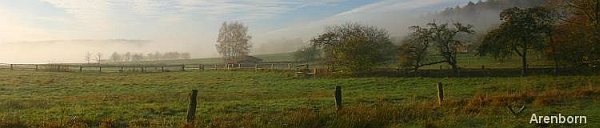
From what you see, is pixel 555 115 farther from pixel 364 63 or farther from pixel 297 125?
pixel 364 63

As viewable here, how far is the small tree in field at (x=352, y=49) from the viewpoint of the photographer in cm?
5100

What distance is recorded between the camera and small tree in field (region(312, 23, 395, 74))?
5100 centimetres

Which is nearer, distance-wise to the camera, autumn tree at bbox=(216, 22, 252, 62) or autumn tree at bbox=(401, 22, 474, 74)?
autumn tree at bbox=(401, 22, 474, 74)

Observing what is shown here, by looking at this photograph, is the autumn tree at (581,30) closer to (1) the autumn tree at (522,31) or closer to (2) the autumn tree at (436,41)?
(1) the autumn tree at (522,31)

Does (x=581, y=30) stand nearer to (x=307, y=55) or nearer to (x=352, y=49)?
(x=352, y=49)

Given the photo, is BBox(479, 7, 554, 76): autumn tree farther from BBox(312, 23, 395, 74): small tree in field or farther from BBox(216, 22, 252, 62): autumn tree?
BBox(216, 22, 252, 62): autumn tree

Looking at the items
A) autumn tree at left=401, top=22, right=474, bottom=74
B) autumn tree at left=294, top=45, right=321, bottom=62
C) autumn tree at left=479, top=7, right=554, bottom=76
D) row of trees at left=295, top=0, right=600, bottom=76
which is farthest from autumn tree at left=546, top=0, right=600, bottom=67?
autumn tree at left=294, top=45, right=321, bottom=62

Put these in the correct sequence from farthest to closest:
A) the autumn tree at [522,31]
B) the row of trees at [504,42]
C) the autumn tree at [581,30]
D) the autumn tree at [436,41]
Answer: the autumn tree at [436,41], the autumn tree at [522,31], the row of trees at [504,42], the autumn tree at [581,30]

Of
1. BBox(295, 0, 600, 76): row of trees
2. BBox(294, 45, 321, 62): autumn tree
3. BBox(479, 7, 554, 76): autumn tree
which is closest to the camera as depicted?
BBox(295, 0, 600, 76): row of trees

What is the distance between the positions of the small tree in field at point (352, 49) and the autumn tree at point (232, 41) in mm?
42537

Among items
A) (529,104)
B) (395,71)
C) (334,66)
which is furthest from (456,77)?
(529,104)

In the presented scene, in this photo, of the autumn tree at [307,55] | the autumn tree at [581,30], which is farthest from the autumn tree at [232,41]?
the autumn tree at [581,30]

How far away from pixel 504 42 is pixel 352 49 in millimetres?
14538

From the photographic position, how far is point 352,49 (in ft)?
170
